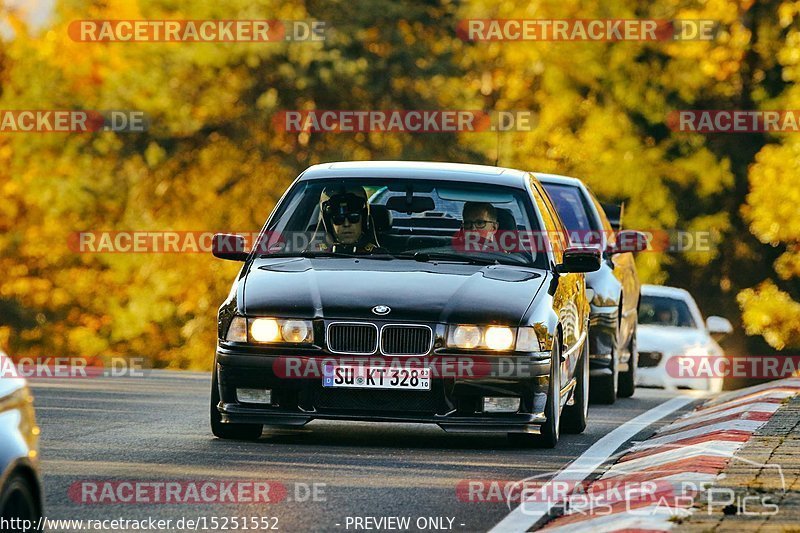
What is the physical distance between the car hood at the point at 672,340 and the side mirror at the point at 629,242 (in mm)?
7280

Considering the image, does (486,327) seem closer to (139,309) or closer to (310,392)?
Answer: (310,392)

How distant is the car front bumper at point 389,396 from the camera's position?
37.4ft

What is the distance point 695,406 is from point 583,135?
30758 mm

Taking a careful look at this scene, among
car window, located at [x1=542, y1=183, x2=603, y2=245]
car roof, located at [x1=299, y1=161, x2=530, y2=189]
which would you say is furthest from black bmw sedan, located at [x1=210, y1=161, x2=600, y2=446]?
car window, located at [x1=542, y1=183, x2=603, y2=245]

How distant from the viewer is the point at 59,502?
8.86m

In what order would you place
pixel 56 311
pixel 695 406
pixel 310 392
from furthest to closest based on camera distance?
pixel 56 311
pixel 695 406
pixel 310 392

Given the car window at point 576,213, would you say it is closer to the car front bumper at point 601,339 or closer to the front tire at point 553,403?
the car front bumper at point 601,339

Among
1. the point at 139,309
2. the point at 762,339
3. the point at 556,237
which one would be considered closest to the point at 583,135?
the point at 762,339

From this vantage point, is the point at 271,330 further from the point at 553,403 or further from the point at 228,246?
the point at 553,403

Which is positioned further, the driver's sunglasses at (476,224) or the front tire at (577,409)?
the front tire at (577,409)

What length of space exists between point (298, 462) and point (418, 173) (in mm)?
3040

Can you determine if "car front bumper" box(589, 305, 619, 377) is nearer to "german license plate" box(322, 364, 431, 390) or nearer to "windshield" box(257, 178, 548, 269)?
"windshield" box(257, 178, 548, 269)

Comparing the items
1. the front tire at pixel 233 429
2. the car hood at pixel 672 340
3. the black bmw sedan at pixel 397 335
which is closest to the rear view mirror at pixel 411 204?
the black bmw sedan at pixel 397 335

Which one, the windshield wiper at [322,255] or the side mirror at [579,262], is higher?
the windshield wiper at [322,255]
